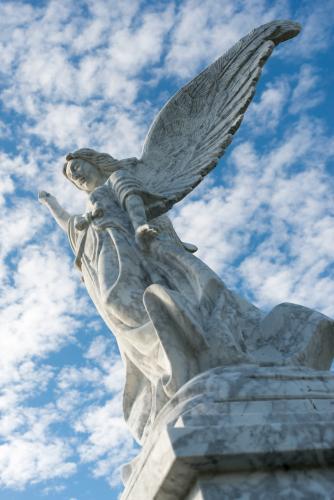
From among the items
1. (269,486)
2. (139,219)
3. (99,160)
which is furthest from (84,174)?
(269,486)

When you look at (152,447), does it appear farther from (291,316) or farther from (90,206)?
(90,206)

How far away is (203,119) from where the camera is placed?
698 cm

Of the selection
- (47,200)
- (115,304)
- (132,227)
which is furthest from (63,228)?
(115,304)

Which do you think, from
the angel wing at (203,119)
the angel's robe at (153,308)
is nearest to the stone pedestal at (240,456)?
the angel's robe at (153,308)

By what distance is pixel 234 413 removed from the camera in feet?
10.6

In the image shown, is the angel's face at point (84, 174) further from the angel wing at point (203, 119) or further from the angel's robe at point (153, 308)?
the angel's robe at point (153, 308)

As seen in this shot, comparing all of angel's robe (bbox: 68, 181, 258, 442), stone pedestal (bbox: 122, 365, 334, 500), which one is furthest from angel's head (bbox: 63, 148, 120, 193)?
stone pedestal (bbox: 122, 365, 334, 500)

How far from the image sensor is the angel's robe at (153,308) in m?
3.97

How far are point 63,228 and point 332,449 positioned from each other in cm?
444

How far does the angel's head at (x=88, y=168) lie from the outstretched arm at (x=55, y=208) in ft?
1.09

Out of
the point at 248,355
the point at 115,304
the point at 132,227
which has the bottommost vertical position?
the point at 248,355

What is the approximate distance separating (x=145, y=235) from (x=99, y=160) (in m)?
1.93

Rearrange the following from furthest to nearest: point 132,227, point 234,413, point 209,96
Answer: point 209,96
point 132,227
point 234,413

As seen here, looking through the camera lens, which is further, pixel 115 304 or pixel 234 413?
pixel 115 304
